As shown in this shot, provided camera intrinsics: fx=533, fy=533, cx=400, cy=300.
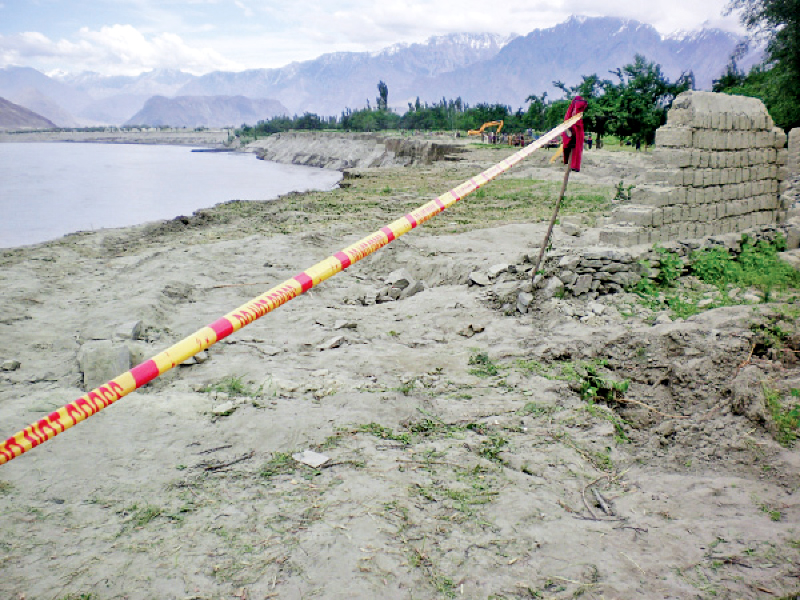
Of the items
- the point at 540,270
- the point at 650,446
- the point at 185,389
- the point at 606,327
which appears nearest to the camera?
the point at 650,446

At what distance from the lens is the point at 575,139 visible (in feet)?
19.5

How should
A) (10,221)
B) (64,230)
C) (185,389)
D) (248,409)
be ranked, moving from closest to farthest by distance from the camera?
(248,409) → (185,389) → (64,230) → (10,221)

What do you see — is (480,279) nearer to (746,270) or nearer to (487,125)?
(746,270)

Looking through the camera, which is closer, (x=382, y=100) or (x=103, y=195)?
(x=103, y=195)

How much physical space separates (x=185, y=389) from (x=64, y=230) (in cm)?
1823

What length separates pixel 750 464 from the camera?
11.8 feet

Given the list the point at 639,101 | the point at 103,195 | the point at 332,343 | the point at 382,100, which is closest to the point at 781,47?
the point at 639,101

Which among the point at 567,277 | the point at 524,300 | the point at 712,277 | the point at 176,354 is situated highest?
the point at 176,354

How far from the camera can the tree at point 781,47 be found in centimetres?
1938

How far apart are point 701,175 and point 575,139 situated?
12.1 ft

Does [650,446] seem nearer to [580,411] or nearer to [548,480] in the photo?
[580,411]

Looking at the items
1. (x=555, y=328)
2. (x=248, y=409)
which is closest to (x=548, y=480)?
(x=248, y=409)

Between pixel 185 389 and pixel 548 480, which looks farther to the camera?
pixel 185 389

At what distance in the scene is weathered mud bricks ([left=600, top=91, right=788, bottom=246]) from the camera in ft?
26.5
